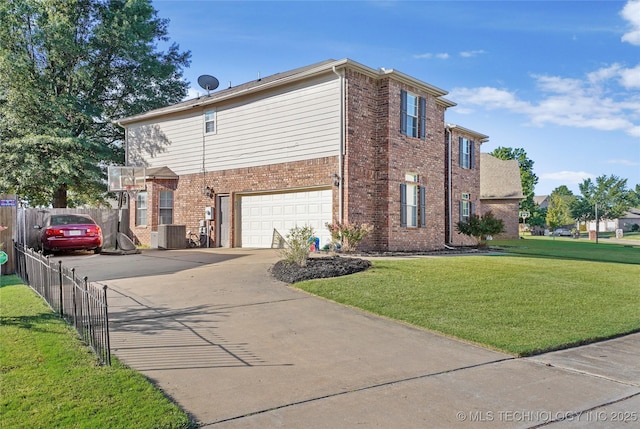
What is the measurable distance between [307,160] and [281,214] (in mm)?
2377

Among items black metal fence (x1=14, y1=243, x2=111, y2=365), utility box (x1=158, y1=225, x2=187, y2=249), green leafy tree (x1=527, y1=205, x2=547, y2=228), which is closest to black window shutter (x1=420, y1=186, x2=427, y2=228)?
utility box (x1=158, y1=225, x2=187, y2=249)

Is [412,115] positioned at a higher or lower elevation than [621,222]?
higher

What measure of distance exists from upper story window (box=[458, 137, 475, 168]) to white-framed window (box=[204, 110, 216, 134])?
1220 cm

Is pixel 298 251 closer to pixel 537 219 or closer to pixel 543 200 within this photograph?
pixel 537 219

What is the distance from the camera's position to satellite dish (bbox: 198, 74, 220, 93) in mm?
21547

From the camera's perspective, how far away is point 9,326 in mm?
6043

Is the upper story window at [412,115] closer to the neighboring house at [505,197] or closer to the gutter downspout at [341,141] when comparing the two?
the gutter downspout at [341,141]

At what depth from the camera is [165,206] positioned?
20.5m

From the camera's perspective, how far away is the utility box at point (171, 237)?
18.0 meters

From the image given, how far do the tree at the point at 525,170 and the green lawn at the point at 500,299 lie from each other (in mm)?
50515

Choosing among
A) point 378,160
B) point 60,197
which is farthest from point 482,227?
point 60,197

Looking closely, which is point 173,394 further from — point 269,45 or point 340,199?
point 269,45

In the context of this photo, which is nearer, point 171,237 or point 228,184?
point 171,237

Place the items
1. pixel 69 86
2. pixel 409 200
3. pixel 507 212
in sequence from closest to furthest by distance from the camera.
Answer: pixel 409 200
pixel 69 86
pixel 507 212
